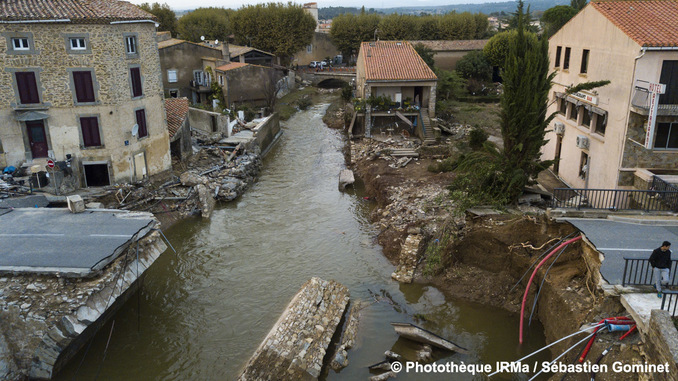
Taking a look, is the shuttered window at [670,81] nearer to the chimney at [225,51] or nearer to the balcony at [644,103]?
the balcony at [644,103]

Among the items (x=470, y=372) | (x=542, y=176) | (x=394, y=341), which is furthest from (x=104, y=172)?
(x=542, y=176)

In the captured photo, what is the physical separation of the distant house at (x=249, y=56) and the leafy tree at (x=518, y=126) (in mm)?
40542

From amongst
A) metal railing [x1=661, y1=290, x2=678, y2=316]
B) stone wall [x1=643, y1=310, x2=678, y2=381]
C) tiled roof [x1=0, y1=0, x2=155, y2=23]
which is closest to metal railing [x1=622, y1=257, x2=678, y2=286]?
metal railing [x1=661, y1=290, x2=678, y2=316]

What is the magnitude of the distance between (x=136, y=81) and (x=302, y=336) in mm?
17983

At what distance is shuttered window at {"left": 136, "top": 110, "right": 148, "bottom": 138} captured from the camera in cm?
2739

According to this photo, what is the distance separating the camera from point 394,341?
1669cm

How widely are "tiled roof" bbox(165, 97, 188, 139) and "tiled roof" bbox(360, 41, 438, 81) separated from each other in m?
13.9

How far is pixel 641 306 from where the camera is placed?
12359 mm

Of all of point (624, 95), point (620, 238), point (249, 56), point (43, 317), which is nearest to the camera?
point (43, 317)

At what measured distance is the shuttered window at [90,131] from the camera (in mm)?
25594

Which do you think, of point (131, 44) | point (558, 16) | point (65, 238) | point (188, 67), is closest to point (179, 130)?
point (131, 44)

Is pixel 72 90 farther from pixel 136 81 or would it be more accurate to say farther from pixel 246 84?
pixel 246 84

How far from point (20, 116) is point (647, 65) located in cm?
2768

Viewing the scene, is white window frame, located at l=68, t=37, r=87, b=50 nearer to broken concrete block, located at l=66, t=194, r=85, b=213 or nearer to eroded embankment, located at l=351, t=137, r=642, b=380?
broken concrete block, located at l=66, t=194, r=85, b=213
